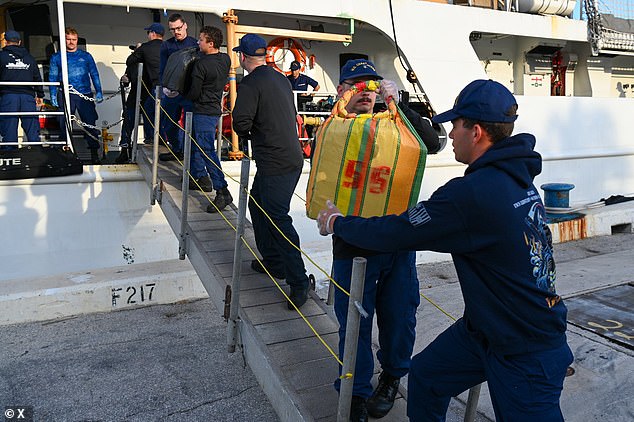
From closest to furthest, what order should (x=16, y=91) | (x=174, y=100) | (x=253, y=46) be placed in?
(x=253, y=46)
(x=174, y=100)
(x=16, y=91)

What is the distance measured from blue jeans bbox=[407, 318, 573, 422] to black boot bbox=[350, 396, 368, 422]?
28cm

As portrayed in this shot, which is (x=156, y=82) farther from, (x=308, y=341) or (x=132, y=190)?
(x=308, y=341)

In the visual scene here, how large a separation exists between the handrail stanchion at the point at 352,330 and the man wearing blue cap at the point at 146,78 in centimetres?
472

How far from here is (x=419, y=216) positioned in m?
1.89

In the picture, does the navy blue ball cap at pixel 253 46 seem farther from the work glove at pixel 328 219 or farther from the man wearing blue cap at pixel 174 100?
the work glove at pixel 328 219

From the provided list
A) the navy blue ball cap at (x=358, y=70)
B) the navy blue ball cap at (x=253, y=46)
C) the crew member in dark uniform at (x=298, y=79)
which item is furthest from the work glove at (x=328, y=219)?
the crew member in dark uniform at (x=298, y=79)

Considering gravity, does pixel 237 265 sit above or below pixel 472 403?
above

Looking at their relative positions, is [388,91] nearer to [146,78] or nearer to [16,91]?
[146,78]

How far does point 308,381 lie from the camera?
9.14 feet

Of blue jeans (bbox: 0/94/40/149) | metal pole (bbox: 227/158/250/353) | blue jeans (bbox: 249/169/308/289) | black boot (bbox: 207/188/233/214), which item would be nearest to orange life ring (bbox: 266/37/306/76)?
blue jeans (bbox: 0/94/40/149)

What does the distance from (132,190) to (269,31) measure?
2564mm

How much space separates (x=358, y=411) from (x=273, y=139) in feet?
6.19

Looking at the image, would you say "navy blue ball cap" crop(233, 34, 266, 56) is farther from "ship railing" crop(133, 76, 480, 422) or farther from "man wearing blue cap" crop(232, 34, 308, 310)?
"ship railing" crop(133, 76, 480, 422)

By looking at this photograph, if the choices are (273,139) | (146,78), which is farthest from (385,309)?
(146,78)
